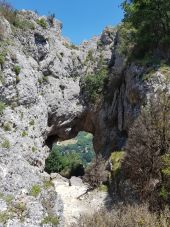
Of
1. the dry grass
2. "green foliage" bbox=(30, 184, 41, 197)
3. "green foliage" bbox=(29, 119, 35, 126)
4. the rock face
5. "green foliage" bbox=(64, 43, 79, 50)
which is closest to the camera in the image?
the dry grass

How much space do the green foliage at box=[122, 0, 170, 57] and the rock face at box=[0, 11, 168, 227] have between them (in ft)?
10.2

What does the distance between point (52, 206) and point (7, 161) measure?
15.3 feet

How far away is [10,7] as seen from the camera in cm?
3688

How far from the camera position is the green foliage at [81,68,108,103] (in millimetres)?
40312

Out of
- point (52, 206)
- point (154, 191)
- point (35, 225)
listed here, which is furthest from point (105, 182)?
point (35, 225)

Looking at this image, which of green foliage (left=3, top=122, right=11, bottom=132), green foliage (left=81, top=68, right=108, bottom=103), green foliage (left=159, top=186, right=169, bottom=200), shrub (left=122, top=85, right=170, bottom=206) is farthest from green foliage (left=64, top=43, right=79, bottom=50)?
green foliage (left=159, top=186, right=169, bottom=200)

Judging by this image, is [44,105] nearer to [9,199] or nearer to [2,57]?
[2,57]

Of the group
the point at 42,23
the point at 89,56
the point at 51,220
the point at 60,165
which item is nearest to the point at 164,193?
the point at 51,220

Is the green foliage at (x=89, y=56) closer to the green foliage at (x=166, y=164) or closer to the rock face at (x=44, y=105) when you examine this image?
the rock face at (x=44, y=105)

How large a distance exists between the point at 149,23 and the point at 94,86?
1012 centimetres

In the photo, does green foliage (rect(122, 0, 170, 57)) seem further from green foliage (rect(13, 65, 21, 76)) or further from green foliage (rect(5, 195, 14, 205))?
green foliage (rect(5, 195, 14, 205))

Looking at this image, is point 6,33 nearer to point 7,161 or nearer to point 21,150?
point 21,150

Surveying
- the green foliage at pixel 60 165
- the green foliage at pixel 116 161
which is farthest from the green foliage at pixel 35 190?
the green foliage at pixel 60 165

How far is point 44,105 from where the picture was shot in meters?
34.9
